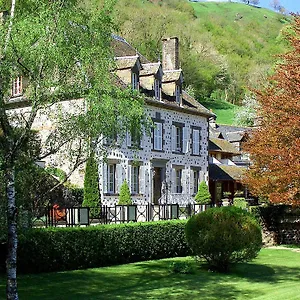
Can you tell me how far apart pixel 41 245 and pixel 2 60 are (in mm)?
6904

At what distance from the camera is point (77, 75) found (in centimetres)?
1139

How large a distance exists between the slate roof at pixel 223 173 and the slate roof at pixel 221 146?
247 centimetres

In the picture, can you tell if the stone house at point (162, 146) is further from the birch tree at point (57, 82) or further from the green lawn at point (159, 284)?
the birch tree at point (57, 82)

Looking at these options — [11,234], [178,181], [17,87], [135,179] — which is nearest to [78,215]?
[17,87]

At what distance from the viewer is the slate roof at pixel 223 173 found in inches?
1613

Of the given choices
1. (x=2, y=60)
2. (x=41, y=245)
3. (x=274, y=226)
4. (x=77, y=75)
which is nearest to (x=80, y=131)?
(x=77, y=75)

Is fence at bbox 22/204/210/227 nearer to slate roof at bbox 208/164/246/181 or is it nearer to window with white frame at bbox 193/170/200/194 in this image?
window with white frame at bbox 193/170/200/194

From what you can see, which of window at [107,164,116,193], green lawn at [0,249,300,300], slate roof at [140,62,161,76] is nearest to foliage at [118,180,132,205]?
window at [107,164,116,193]

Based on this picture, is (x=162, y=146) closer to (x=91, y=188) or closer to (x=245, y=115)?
(x=91, y=188)

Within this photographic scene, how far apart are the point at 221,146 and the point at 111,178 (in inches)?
715

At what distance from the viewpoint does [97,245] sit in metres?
17.6

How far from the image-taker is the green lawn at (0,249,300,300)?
13.0 metres

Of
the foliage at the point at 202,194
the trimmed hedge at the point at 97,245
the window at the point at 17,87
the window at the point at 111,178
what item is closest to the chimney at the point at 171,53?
the foliage at the point at 202,194

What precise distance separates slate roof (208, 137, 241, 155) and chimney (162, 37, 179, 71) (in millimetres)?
9609
